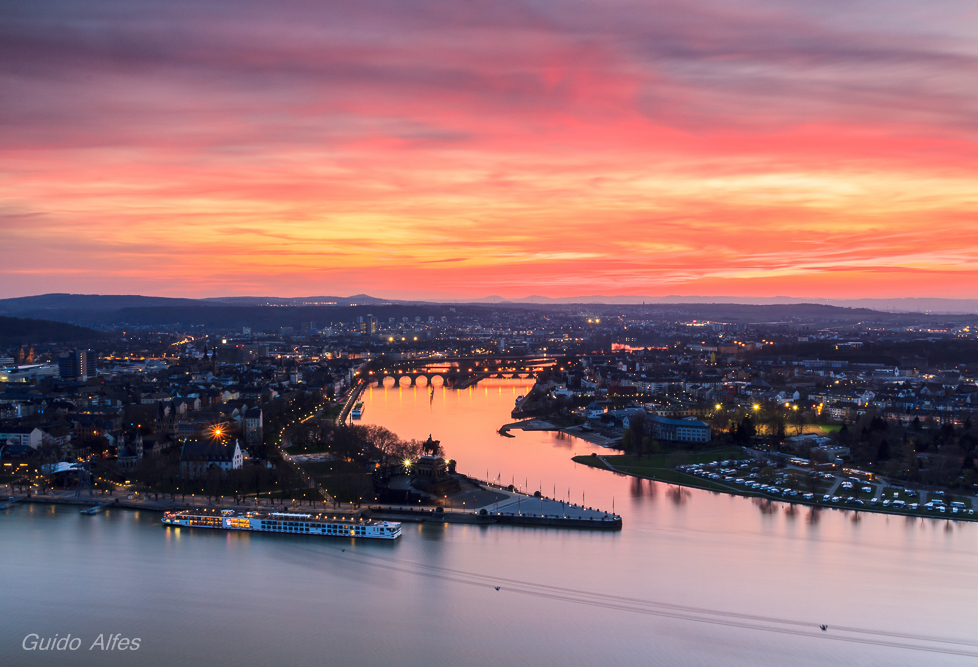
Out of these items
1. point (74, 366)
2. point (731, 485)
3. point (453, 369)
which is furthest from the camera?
point (453, 369)

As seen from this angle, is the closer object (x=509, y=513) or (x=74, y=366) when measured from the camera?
(x=509, y=513)

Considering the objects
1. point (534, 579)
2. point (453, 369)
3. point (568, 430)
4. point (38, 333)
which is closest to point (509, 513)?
point (534, 579)

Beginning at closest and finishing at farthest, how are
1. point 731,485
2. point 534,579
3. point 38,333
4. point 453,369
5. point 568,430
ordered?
point 534,579 < point 731,485 < point 568,430 < point 453,369 < point 38,333

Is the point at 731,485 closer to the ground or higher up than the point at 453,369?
closer to the ground

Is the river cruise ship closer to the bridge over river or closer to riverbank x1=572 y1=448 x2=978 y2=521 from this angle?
riverbank x1=572 y1=448 x2=978 y2=521

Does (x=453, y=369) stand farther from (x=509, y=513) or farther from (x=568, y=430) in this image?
(x=509, y=513)

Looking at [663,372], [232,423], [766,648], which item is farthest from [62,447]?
[663,372]
